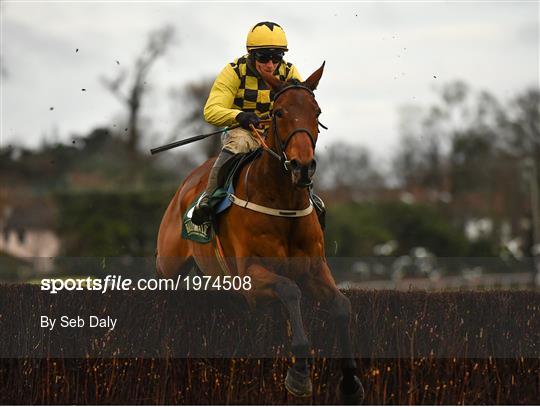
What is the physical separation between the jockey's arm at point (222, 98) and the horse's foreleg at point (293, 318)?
1678 mm

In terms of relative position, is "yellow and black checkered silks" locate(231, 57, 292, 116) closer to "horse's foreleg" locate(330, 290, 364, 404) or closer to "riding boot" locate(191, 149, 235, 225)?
"riding boot" locate(191, 149, 235, 225)

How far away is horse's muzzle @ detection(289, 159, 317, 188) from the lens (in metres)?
7.96

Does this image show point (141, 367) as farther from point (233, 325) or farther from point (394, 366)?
point (394, 366)

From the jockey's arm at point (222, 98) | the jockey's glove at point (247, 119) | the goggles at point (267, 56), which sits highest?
the goggles at point (267, 56)

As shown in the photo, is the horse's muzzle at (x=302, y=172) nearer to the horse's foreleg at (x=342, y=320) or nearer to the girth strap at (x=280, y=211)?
the girth strap at (x=280, y=211)

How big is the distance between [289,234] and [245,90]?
1.78m

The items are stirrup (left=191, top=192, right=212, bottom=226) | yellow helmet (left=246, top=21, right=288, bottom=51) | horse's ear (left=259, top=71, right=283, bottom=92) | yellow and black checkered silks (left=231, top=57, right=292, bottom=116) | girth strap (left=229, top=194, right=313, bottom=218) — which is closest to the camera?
horse's ear (left=259, top=71, right=283, bottom=92)

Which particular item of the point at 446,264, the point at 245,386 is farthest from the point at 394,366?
the point at 446,264

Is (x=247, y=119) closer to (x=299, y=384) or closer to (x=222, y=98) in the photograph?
(x=222, y=98)

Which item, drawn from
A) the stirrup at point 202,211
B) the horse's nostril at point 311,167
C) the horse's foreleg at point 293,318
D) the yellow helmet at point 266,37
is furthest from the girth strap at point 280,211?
the yellow helmet at point 266,37

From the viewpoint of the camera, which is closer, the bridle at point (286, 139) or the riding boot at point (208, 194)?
the bridle at point (286, 139)

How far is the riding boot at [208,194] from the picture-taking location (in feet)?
31.7

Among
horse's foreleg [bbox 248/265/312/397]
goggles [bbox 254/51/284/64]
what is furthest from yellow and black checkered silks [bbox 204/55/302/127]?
horse's foreleg [bbox 248/265/312/397]

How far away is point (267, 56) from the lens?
9.55 meters
